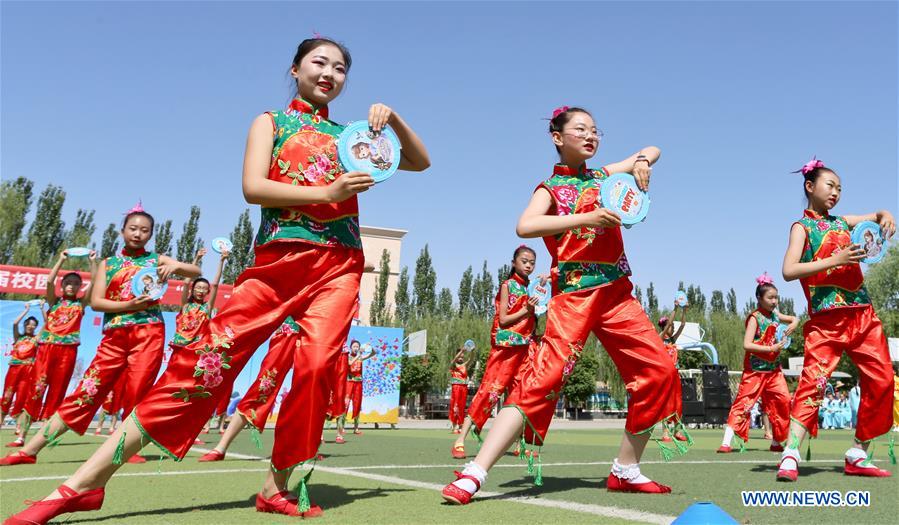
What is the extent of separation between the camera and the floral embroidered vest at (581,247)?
377 centimetres

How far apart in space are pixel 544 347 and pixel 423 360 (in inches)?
1347

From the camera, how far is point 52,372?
774cm

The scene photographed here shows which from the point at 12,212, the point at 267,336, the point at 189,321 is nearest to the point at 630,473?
the point at 267,336

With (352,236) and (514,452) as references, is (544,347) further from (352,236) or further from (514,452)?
(514,452)

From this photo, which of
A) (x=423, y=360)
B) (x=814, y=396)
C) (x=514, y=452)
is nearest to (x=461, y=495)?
(x=814, y=396)

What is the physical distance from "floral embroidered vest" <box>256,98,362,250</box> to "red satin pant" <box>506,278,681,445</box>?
3.95ft

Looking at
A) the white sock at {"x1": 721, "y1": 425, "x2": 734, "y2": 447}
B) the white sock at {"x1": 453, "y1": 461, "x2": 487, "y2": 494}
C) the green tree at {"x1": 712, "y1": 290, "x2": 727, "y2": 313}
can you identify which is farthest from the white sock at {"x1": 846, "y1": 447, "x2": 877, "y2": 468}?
the green tree at {"x1": 712, "y1": 290, "x2": 727, "y2": 313}

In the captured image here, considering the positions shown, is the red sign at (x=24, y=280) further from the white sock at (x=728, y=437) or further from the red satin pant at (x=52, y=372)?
the white sock at (x=728, y=437)

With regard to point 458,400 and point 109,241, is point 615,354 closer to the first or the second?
point 458,400

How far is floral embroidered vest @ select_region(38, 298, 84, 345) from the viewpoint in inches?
306

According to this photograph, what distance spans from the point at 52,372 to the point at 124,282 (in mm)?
3215

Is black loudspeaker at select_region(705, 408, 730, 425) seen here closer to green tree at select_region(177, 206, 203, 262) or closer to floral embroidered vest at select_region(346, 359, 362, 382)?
floral embroidered vest at select_region(346, 359, 362, 382)

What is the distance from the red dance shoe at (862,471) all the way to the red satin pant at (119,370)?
523 cm

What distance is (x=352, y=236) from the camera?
320 centimetres
